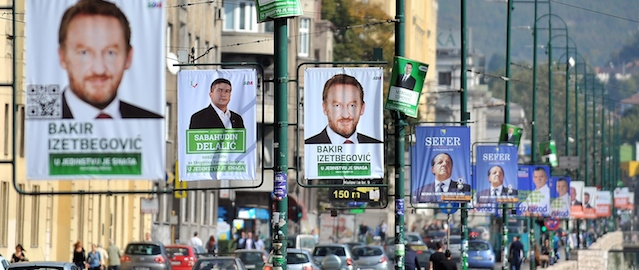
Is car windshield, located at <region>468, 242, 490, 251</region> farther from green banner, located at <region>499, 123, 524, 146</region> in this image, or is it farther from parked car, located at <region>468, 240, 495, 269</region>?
green banner, located at <region>499, 123, 524, 146</region>

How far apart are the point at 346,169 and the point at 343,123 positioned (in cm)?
80

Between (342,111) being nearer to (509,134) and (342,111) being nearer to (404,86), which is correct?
(404,86)

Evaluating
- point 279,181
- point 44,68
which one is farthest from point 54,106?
point 279,181

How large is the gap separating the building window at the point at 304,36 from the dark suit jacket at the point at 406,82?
53.8 m

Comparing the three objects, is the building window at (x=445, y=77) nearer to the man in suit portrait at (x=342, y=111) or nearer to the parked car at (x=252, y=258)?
the parked car at (x=252, y=258)

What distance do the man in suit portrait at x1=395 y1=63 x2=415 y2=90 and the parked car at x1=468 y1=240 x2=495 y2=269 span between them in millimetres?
35120

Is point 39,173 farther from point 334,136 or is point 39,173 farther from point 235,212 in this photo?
point 235,212

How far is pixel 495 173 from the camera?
43.5m

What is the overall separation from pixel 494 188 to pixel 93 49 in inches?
1115

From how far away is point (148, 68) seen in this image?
1627 cm

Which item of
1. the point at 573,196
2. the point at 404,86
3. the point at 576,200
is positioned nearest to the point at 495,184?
the point at 404,86

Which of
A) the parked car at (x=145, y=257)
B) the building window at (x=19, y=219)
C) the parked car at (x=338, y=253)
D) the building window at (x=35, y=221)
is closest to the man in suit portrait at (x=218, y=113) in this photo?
the parked car at (x=145, y=257)

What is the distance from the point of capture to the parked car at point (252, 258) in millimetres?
47938

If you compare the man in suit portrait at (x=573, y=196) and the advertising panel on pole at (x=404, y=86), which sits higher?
the advertising panel on pole at (x=404, y=86)
